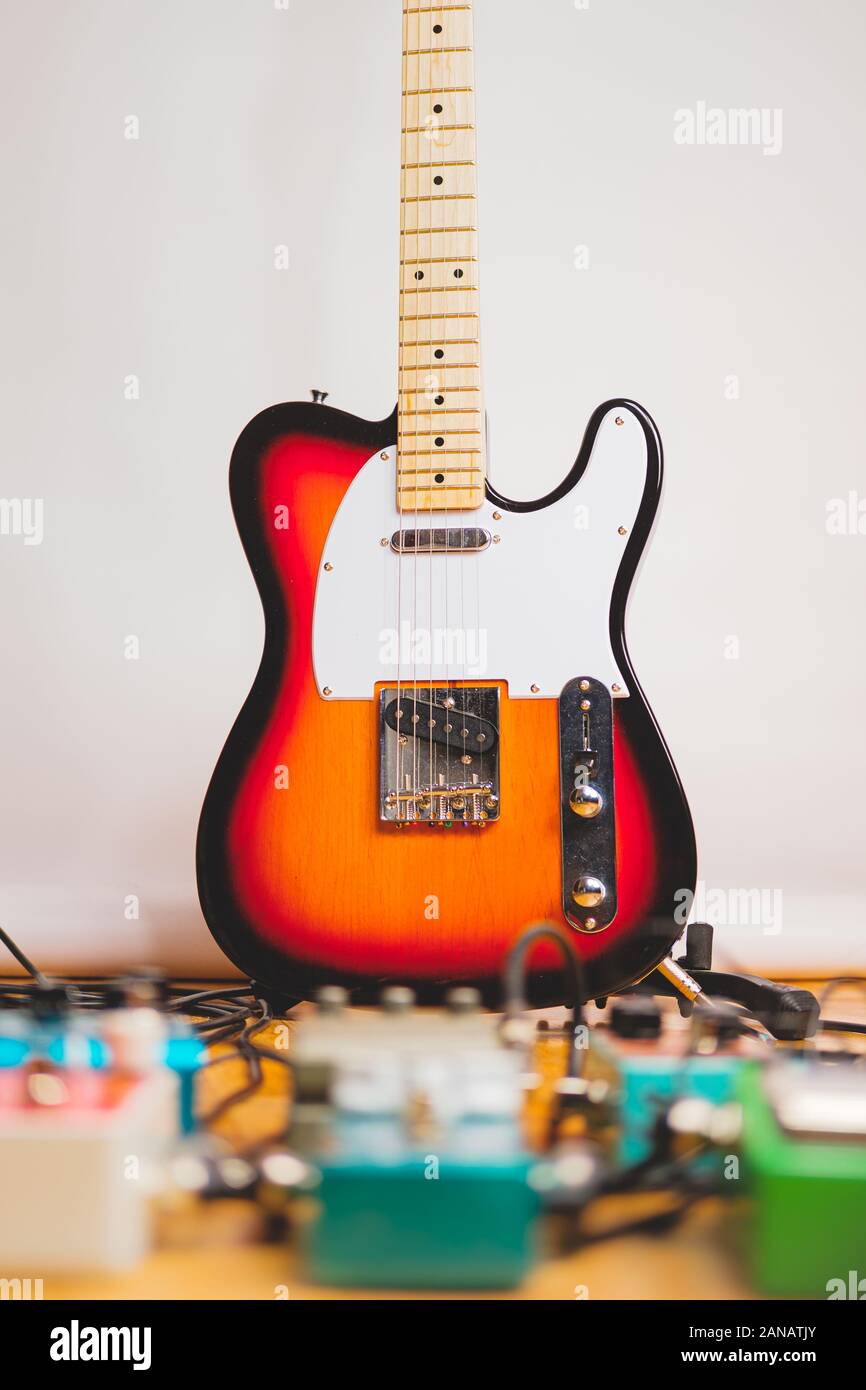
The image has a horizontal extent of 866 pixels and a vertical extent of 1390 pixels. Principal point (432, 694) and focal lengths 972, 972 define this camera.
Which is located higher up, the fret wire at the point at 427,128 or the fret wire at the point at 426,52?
the fret wire at the point at 426,52

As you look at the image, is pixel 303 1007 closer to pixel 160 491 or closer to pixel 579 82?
pixel 160 491

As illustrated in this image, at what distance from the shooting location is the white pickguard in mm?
882

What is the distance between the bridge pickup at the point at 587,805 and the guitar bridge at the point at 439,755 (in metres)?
0.06

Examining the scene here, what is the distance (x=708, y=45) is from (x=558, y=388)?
49cm

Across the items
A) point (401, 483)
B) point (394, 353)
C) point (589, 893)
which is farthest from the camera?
point (394, 353)

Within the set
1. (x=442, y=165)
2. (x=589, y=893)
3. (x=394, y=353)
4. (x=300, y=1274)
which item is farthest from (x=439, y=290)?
(x=300, y=1274)

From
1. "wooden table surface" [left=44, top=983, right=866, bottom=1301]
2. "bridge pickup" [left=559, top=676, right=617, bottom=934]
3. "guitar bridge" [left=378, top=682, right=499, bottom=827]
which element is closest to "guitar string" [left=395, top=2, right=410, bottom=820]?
"guitar bridge" [left=378, top=682, right=499, bottom=827]

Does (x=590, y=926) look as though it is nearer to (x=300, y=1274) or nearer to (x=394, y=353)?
(x=300, y=1274)

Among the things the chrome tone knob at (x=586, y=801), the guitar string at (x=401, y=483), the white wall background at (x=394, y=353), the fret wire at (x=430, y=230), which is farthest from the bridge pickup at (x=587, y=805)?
the fret wire at (x=430, y=230)

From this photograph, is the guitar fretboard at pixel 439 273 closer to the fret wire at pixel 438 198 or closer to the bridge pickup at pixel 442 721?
the fret wire at pixel 438 198

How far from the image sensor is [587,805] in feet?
2.72

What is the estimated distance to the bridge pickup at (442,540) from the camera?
0.91 metres

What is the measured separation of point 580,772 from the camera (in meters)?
0.84

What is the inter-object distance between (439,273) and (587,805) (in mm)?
557
